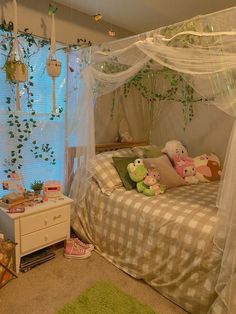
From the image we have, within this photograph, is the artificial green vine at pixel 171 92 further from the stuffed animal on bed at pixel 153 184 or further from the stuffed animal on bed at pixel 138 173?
the stuffed animal on bed at pixel 153 184

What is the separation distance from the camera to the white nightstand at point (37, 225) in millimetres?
2182

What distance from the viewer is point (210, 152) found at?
135 inches

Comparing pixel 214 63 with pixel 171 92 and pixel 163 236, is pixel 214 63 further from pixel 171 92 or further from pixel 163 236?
pixel 171 92

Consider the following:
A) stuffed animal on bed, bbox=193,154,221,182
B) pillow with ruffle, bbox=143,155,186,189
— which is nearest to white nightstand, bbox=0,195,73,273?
pillow with ruffle, bbox=143,155,186,189

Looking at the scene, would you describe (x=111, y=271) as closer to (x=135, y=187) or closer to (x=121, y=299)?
(x=121, y=299)

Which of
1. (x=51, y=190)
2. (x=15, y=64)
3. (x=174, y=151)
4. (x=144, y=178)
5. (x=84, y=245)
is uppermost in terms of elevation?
(x=15, y=64)

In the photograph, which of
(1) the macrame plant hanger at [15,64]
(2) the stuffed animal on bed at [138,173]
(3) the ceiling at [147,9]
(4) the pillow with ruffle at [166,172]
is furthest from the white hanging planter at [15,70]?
(4) the pillow with ruffle at [166,172]

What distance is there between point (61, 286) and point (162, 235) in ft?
3.01

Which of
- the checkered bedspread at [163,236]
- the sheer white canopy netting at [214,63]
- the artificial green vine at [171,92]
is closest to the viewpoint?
the sheer white canopy netting at [214,63]

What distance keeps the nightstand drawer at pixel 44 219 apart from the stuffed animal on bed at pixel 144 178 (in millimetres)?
714

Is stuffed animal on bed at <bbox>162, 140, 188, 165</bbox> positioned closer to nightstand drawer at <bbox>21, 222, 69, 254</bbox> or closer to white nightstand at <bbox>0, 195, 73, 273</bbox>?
white nightstand at <bbox>0, 195, 73, 273</bbox>

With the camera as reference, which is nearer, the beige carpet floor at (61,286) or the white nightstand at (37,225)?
the beige carpet floor at (61,286)

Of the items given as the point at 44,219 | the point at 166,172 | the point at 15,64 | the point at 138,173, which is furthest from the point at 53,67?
the point at 166,172

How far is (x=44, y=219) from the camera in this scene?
2.34 metres
